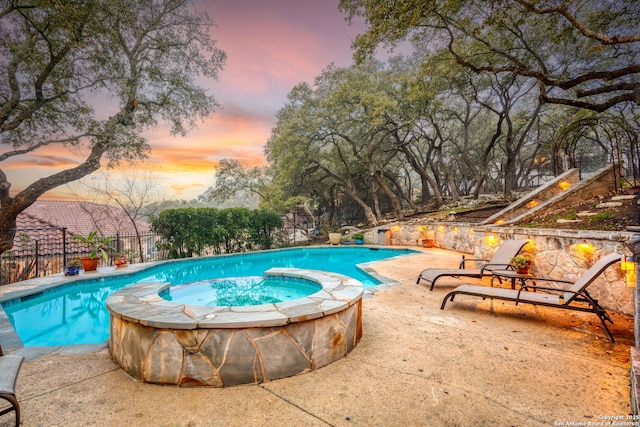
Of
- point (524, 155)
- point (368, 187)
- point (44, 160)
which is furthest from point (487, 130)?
point (44, 160)

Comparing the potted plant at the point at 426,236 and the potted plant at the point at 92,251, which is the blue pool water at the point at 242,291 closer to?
the potted plant at the point at 92,251

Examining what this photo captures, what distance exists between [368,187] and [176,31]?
16706mm

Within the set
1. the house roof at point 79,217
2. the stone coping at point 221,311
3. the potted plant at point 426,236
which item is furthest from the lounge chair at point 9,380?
the potted plant at point 426,236

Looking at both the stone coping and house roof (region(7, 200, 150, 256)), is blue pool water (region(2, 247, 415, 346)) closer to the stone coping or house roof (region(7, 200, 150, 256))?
the stone coping

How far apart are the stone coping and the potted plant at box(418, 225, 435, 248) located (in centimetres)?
1053

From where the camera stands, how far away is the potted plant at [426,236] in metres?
13.2

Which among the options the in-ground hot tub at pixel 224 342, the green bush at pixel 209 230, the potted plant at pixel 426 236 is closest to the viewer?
the in-ground hot tub at pixel 224 342

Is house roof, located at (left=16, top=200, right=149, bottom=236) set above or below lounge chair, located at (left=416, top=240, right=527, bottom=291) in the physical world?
above

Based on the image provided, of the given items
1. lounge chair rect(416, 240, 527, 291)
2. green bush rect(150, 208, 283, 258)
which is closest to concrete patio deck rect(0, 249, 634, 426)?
lounge chair rect(416, 240, 527, 291)

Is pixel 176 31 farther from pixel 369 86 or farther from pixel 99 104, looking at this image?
pixel 369 86

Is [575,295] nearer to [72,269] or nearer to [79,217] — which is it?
[72,269]

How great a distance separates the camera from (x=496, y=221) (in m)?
9.64

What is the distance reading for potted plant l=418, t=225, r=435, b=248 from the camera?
1323 cm

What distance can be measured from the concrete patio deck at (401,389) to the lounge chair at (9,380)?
0.40m
